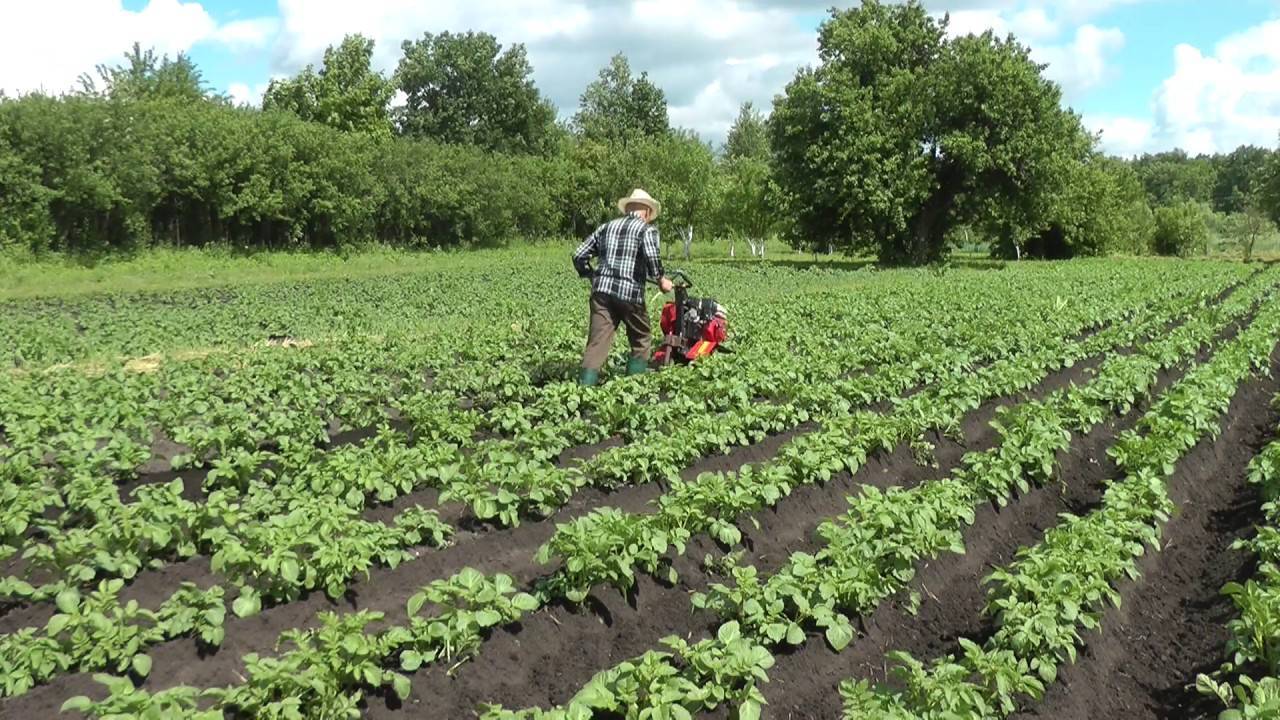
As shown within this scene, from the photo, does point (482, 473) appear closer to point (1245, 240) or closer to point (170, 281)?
point (170, 281)

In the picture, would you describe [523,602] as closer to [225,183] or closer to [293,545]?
[293,545]

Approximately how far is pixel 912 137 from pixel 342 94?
1305 inches

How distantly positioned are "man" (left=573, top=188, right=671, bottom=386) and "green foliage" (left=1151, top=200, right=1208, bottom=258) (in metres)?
61.7

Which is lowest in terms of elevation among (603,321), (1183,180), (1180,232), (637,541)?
(637,541)

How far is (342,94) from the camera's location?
183ft

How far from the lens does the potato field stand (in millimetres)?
4195

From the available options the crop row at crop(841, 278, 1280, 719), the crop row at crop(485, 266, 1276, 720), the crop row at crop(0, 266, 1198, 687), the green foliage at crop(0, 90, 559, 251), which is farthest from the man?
the green foliage at crop(0, 90, 559, 251)

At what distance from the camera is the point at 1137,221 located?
195ft

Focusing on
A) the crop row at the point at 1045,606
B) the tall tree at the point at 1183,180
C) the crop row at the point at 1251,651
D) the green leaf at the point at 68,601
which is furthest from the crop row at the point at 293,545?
the tall tree at the point at 1183,180

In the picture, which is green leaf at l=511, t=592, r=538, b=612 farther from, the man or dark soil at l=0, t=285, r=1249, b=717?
the man

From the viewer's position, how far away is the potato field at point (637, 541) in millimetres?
4195

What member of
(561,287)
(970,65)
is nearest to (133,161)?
(561,287)

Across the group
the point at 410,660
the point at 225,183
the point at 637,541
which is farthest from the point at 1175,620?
the point at 225,183

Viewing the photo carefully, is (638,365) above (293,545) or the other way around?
above
